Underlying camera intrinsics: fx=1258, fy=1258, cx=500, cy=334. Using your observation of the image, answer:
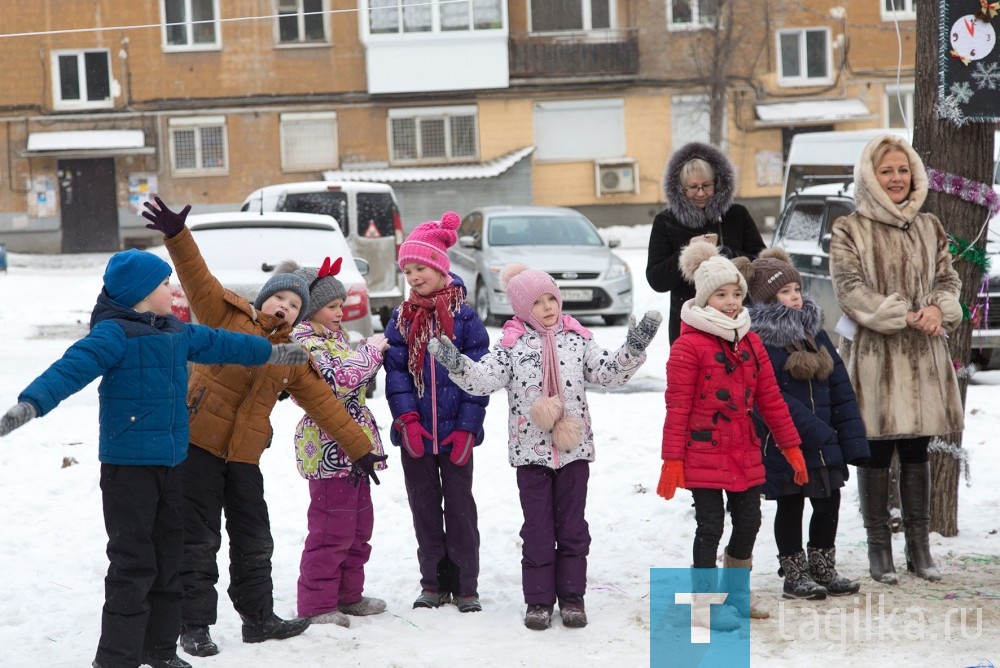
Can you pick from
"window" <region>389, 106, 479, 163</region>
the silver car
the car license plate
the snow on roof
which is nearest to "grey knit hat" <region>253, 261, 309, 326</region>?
the silver car

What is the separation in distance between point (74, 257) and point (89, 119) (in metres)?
3.79

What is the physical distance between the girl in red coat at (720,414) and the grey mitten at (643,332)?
0.61ft

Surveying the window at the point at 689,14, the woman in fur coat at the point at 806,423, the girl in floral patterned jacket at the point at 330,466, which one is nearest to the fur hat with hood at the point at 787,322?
the woman in fur coat at the point at 806,423

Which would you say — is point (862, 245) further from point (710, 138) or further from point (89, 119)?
point (89, 119)

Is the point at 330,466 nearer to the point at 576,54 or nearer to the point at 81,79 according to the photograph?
the point at 576,54

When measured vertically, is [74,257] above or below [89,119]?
below

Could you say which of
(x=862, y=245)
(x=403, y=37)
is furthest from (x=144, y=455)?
(x=403, y=37)

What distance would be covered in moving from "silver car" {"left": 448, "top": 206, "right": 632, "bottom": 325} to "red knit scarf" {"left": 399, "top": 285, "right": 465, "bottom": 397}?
996cm

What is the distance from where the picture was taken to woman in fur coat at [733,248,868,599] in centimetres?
536

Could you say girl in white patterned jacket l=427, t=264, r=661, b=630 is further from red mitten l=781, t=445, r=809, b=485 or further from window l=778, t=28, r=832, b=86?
window l=778, t=28, r=832, b=86

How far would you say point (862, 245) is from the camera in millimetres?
5789

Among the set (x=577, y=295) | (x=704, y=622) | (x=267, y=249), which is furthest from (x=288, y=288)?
(x=577, y=295)

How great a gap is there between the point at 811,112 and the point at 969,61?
91.6 feet

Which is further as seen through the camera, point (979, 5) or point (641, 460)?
point (641, 460)
